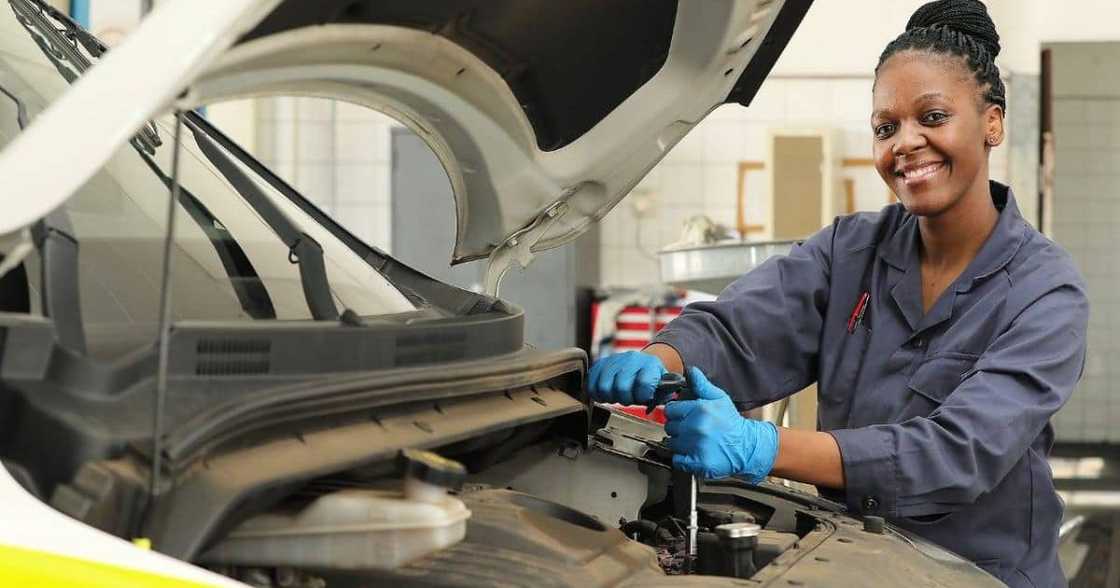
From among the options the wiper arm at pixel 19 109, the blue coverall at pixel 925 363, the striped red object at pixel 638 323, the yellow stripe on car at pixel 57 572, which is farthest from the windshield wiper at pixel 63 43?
the striped red object at pixel 638 323

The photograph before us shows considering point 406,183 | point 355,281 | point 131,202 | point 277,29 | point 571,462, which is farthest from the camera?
point 406,183

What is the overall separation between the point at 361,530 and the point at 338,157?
617 cm

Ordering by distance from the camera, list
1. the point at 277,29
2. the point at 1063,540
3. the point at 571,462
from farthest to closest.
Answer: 1. the point at 1063,540
2. the point at 571,462
3. the point at 277,29

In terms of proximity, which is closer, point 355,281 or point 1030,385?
point 355,281

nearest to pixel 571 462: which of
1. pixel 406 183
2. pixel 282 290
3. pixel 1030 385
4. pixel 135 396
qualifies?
pixel 282 290

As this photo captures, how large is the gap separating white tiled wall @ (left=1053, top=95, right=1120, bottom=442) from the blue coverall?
6566 mm

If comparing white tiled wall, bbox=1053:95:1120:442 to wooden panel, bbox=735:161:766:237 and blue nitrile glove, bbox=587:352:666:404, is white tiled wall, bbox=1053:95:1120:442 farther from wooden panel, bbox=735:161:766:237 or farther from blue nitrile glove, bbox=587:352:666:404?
blue nitrile glove, bbox=587:352:666:404

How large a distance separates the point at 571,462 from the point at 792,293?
2.06 ft

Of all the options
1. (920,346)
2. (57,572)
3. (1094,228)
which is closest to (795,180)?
(1094,228)

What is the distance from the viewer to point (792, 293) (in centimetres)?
209

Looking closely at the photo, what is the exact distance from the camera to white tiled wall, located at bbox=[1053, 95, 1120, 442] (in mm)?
7965

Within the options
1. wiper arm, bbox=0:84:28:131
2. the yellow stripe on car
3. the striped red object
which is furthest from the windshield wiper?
the striped red object

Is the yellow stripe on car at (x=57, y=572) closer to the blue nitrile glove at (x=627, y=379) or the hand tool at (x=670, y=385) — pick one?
the hand tool at (x=670, y=385)

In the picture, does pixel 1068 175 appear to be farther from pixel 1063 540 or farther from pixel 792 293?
pixel 792 293
